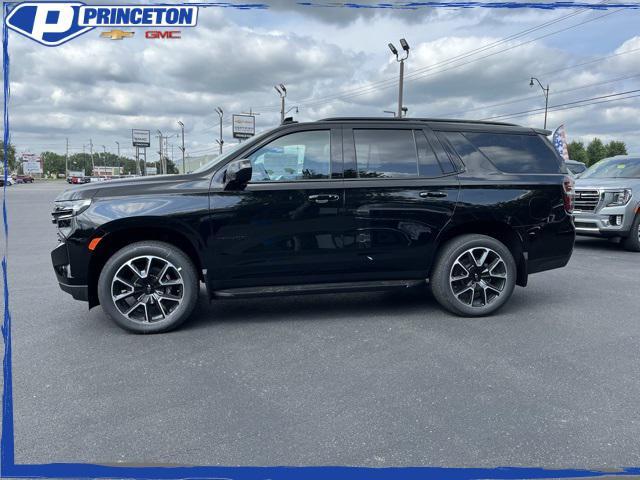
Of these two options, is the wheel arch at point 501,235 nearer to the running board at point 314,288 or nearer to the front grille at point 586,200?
the running board at point 314,288

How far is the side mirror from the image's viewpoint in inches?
164

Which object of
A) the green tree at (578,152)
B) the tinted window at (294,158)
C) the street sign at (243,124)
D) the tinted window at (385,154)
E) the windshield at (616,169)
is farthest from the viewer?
the green tree at (578,152)

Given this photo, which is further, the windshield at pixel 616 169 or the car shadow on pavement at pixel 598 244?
the windshield at pixel 616 169

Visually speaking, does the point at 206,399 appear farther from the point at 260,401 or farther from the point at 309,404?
the point at 309,404

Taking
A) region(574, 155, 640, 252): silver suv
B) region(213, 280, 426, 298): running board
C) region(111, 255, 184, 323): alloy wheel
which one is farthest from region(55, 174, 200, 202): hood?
region(574, 155, 640, 252): silver suv

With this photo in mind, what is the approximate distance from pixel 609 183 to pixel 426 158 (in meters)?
6.40

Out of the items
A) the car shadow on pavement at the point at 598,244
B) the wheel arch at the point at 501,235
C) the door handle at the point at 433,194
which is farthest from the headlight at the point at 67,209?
the car shadow on pavement at the point at 598,244

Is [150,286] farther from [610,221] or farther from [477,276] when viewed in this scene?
[610,221]

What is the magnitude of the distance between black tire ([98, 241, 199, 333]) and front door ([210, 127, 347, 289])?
0.27 metres

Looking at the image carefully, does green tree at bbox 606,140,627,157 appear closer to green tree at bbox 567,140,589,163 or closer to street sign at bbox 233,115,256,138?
green tree at bbox 567,140,589,163

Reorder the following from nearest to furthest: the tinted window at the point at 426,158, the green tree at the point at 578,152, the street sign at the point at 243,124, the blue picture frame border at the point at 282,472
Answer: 1. the blue picture frame border at the point at 282,472
2. the tinted window at the point at 426,158
3. the street sign at the point at 243,124
4. the green tree at the point at 578,152

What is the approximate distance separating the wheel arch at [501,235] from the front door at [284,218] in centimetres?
114

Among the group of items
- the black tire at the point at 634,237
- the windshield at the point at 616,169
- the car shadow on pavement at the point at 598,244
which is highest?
the windshield at the point at 616,169

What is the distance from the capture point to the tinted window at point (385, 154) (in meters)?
4.69
